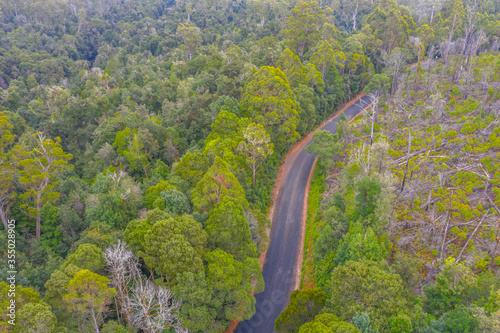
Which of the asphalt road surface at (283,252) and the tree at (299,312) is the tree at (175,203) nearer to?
the asphalt road surface at (283,252)

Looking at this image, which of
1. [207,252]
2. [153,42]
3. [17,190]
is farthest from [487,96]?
[153,42]

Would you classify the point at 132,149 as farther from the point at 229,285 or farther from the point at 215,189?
the point at 229,285

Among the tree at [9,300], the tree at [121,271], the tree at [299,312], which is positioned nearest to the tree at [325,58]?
the tree at [299,312]

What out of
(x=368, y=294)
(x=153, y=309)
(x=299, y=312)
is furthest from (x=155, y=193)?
(x=368, y=294)

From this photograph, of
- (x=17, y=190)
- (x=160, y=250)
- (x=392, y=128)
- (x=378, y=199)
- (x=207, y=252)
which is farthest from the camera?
(x=392, y=128)

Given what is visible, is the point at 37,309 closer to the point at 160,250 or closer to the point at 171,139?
the point at 160,250

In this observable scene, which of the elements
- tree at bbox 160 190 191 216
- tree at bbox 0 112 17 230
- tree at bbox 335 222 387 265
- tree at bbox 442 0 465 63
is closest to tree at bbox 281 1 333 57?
tree at bbox 442 0 465 63
